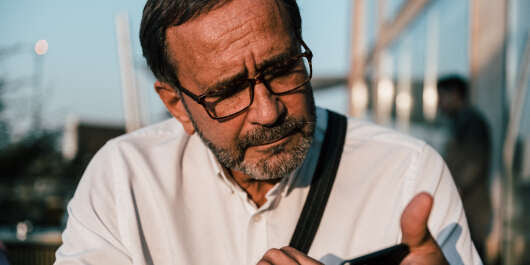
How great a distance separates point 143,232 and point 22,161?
2282mm

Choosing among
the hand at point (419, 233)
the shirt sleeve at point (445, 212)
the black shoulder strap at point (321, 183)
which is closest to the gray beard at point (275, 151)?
the black shoulder strap at point (321, 183)

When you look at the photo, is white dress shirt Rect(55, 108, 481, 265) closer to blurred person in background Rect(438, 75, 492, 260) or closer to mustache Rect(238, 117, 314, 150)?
mustache Rect(238, 117, 314, 150)

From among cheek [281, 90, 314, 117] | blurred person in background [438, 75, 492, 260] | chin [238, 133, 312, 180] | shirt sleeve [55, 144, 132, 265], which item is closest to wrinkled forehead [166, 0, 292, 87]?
cheek [281, 90, 314, 117]

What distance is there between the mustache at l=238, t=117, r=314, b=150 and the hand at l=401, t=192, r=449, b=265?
51 centimetres

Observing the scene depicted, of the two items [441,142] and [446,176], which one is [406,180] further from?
[441,142]

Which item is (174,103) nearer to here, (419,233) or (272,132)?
(272,132)

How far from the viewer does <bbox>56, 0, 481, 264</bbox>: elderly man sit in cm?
139

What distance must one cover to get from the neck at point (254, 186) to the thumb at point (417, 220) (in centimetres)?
69

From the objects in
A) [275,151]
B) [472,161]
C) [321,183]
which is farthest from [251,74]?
[472,161]

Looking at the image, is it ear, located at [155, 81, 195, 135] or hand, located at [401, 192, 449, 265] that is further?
ear, located at [155, 81, 195, 135]

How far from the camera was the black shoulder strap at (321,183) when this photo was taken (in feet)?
4.69

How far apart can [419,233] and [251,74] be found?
66 centimetres

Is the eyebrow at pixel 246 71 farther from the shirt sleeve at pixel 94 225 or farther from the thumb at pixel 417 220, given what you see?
the thumb at pixel 417 220

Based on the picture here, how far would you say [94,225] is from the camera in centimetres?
144
